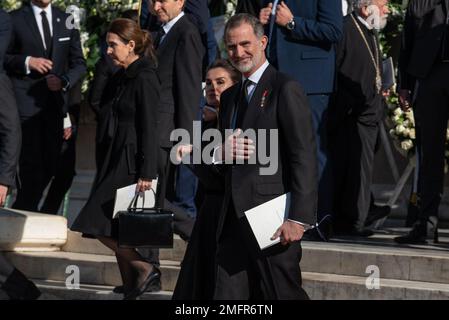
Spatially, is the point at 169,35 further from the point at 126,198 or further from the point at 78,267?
the point at 78,267

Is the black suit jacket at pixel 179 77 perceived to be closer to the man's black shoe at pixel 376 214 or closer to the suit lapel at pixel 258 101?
the suit lapel at pixel 258 101

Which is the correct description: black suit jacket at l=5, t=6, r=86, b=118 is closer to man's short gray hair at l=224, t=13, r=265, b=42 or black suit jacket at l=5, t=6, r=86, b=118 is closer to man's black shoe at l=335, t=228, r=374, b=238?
man's black shoe at l=335, t=228, r=374, b=238

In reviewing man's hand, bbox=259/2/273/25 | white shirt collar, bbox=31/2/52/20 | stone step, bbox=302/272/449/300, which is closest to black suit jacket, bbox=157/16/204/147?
man's hand, bbox=259/2/273/25

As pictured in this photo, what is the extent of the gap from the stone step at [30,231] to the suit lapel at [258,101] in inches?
140

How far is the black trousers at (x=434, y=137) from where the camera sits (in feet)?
27.9

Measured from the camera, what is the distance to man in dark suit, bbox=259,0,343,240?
8703 millimetres

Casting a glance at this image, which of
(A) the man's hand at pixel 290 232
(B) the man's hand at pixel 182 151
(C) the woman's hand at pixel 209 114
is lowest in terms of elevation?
(A) the man's hand at pixel 290 232

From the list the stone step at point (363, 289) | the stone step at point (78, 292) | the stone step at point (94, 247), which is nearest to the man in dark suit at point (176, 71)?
the stone step at point (94, 247)

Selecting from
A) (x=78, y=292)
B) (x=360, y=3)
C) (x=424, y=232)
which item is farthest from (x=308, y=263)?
(x=360, y=3)

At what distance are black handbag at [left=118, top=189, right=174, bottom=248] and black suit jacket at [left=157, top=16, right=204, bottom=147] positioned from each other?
2.13ft

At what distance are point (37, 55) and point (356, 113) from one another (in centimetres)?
266

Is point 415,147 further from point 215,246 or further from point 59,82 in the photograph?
point 215,246
